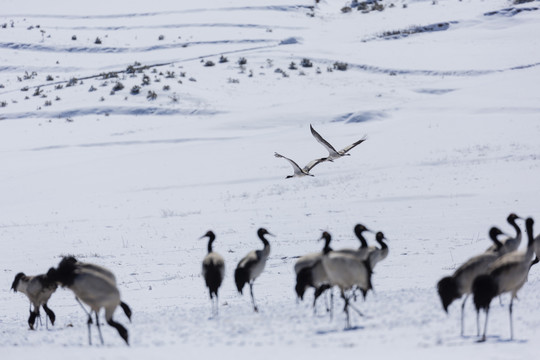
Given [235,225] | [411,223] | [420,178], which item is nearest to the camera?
[411,223]

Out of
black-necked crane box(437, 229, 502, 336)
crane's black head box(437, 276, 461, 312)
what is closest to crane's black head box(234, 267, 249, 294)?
black-necked crane box(437, 229, 502, 336)

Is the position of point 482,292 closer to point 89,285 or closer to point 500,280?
point 500,280

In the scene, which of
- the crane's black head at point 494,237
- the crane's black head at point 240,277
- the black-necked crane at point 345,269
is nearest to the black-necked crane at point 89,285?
the black-necked crane at point 345,269

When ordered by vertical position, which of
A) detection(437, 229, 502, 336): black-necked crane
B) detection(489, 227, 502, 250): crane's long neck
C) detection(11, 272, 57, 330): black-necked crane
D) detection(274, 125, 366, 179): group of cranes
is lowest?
detection(11, 272, 57, 330): black-necked crane

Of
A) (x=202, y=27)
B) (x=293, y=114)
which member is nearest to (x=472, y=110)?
(x=293, y=114)

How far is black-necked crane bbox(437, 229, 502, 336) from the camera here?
1011cm

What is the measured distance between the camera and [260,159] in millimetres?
31266

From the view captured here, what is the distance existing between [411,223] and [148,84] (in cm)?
2382

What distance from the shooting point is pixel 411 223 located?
68.0 ft

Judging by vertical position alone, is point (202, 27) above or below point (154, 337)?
above

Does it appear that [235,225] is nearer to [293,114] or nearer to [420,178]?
[420,178]

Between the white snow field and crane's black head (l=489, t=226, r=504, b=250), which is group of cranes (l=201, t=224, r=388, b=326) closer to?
the white snow field

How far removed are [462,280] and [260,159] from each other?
21.2 meters

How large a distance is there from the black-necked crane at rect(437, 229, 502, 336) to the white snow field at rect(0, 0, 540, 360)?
36 centimetres
